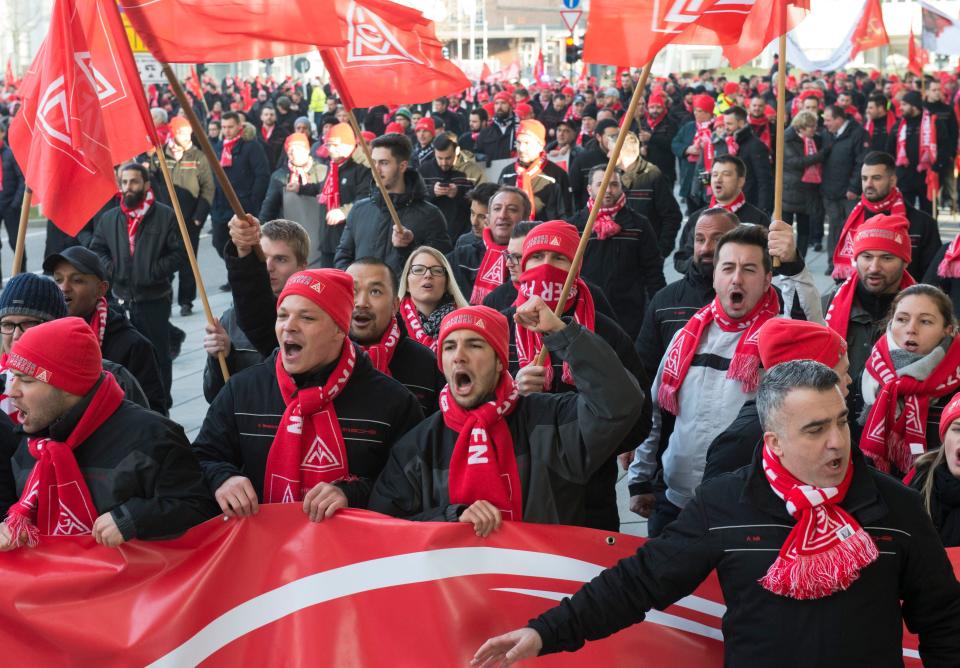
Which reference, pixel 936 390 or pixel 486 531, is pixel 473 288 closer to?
pixel 936 390

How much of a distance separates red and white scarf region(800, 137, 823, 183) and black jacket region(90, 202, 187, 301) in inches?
351

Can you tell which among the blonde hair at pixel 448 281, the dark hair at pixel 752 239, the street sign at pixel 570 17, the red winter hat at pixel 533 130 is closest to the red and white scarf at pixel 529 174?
the red winter hat at pixel 533 130

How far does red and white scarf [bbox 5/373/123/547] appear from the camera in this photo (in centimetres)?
430

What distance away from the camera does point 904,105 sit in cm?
1823

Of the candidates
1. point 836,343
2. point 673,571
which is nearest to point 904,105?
point 836,343

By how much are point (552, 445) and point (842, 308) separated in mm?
2720

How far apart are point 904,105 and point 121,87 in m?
14.9

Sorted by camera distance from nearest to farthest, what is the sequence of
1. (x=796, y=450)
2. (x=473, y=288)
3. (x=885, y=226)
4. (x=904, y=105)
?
(x=796, y=450)
(x=885, y=226)
(x=473, y=288)
(x=904, y=105)

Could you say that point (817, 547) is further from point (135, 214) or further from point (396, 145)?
point (135, 214)

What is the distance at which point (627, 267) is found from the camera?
9.12 meters

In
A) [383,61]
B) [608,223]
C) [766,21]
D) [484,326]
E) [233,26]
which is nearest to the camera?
[484,326]

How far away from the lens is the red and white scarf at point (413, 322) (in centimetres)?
675

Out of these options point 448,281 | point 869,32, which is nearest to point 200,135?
point 448,281

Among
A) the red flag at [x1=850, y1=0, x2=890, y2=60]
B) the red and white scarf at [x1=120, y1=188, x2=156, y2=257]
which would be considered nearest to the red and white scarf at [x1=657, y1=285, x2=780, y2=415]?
the red and white scarf at [x1=120, y1=188, x2=156, y2=257]
